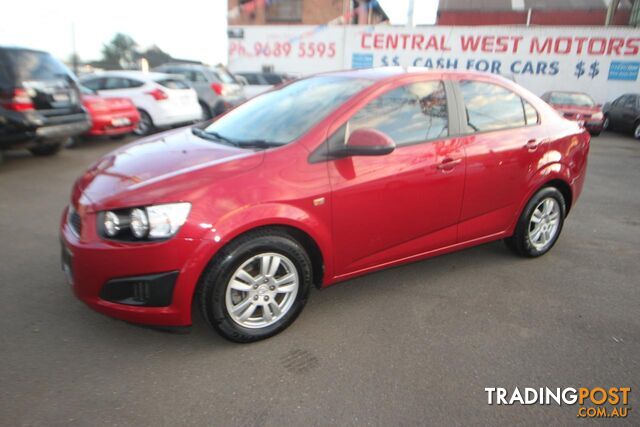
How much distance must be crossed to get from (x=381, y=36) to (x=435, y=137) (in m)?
18.9

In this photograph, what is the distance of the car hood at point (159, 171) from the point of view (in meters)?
2.39

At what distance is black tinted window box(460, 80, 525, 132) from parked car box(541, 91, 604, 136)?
10493 mm

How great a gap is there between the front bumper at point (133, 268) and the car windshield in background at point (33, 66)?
4.97 m

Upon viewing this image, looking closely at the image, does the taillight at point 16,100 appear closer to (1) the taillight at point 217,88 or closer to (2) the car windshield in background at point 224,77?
(1) the taillight at point 217,88

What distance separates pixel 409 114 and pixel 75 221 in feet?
7.43

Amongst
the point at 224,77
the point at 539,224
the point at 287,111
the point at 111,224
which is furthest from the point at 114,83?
the point at 539,224

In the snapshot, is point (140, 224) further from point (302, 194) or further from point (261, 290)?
point (302, 194)

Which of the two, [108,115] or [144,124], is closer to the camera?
[108,115]

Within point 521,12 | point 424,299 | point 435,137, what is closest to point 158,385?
point 424,299

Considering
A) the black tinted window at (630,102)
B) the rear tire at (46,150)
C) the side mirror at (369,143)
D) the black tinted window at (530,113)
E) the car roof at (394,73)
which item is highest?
the car roof at (394,73)

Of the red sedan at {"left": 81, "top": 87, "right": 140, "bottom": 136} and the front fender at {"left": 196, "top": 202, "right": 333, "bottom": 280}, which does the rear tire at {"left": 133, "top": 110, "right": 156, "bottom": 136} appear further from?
the front fender at {"left": 196, "top": 202, "right": 333, "bottom": 280}

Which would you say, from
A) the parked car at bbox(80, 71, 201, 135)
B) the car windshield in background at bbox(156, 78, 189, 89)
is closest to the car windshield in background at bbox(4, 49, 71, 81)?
the parked car at bbox(80, 71, 201, 135)

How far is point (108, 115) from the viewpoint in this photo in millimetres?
8414

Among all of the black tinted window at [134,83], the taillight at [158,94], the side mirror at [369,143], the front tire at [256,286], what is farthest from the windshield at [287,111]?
the black tinted window at [134,83]
